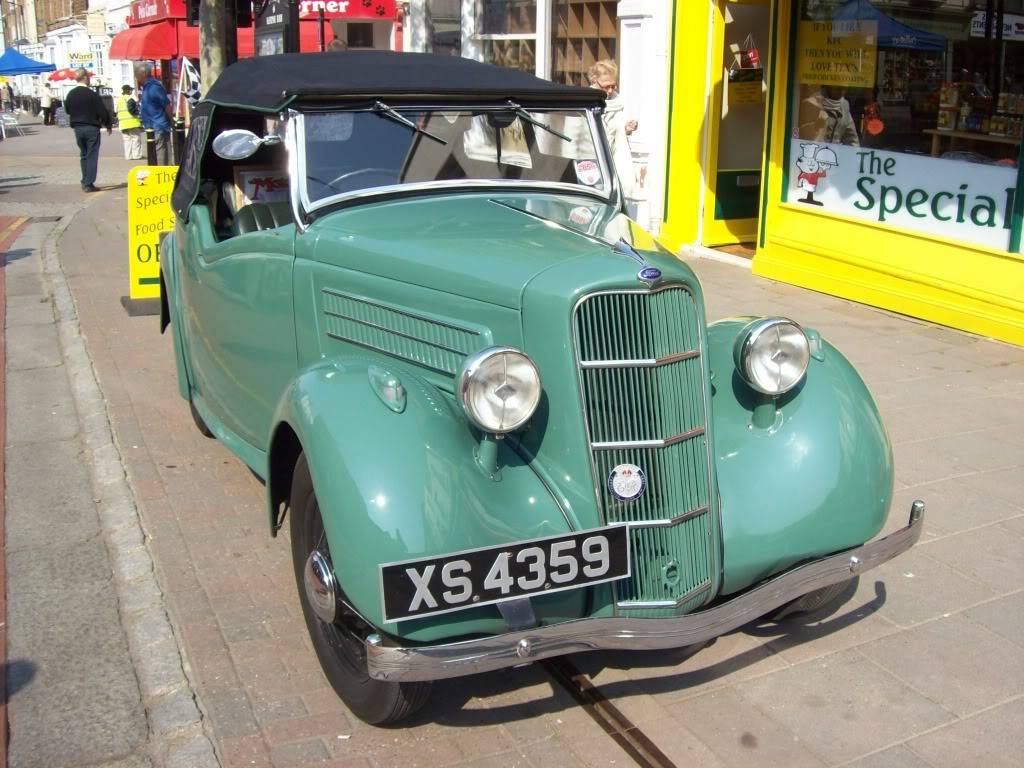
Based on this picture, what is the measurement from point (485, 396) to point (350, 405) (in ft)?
1.42

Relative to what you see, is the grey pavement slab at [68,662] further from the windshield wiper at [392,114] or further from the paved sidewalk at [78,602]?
the windshield wiper at [392,114]

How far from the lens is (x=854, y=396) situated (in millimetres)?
3658

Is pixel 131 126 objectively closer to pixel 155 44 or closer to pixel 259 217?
pixel 155 44

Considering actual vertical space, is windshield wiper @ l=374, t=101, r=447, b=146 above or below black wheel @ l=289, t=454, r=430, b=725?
above

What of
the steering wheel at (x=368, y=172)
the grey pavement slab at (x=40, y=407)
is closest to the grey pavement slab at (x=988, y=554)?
the steering wheel at (x=368, y=172)

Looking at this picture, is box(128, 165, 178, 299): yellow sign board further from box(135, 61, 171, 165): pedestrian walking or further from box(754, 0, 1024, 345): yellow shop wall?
box(135, 61, 171, 165): pedestrian walking

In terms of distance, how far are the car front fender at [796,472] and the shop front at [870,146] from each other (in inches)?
170

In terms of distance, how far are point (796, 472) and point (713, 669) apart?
74 centimetres

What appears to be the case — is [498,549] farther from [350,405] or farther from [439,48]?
[439,48]

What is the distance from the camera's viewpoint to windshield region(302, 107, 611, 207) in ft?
13.3

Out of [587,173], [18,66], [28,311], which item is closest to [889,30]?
[587,173]

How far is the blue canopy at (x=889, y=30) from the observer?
7938mm

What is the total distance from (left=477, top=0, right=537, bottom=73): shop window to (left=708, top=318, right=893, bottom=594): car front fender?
9.54 meters

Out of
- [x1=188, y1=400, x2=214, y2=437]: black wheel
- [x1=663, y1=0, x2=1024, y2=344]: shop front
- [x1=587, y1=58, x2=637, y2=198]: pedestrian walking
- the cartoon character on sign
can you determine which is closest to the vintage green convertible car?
[x1=188, y1=400, x2=214, y2=437]: black wheel
